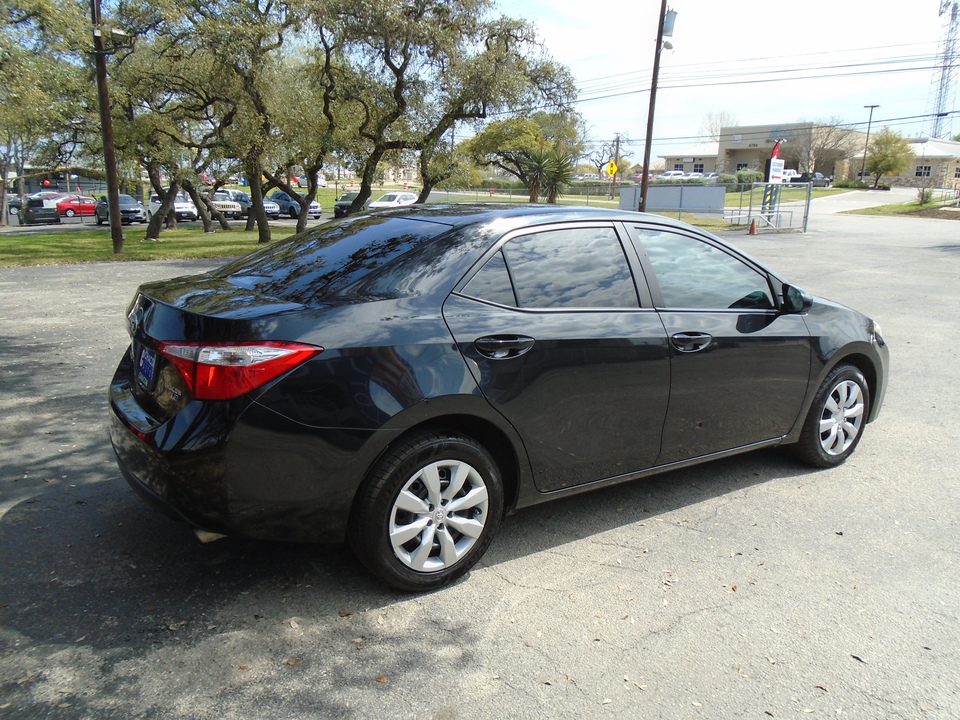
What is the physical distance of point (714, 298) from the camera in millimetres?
4230

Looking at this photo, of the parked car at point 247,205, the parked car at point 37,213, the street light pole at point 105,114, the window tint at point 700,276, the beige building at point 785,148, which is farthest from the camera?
the beige building at point 785,148

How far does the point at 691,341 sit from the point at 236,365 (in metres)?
2.33

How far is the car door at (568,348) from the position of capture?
3367 millimetres

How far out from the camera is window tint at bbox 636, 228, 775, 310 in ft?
13.4

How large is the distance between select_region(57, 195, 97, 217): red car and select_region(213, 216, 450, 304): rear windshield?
4173cm

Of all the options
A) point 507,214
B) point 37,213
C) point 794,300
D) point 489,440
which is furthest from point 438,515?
point 37,213

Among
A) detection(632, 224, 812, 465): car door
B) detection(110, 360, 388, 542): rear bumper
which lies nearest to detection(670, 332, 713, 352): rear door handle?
detection(632, 224, 812, 465): car door

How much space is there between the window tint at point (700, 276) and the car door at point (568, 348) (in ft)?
0.71

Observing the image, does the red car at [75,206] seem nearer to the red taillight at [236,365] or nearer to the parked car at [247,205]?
the parked car at [247,205]

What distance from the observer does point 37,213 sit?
37.1m

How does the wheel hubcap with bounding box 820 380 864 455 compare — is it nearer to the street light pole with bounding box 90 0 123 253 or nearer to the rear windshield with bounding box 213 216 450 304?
the rear windshield with bounding box 213 216 450 304

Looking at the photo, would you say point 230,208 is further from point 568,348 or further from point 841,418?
point 568,348

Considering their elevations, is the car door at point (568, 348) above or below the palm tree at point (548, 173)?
below

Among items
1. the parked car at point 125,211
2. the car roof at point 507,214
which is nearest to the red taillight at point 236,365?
the car roof at point 507,214
